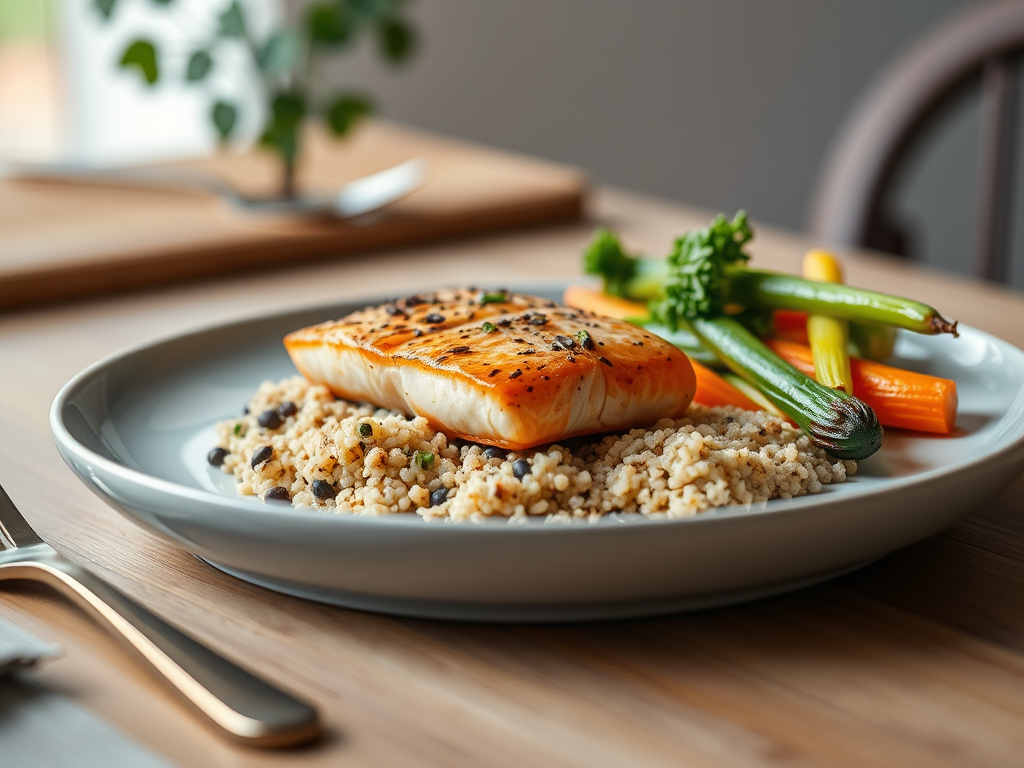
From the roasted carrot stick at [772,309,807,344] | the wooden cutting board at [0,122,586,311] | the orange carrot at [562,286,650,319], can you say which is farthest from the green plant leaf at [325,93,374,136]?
the roasted carrot stick at [772,309,807,344]

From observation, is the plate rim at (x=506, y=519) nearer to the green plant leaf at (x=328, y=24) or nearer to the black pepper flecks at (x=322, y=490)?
the black pepper flecks at (x=322, y=490)

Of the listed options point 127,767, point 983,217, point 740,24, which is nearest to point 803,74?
point 740,24

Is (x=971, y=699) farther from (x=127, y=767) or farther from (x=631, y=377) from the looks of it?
(x=127, y=767)

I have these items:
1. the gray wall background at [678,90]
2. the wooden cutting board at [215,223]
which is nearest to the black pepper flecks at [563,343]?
the wooden cutting board at [215,223]

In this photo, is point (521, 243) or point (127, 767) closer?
point (127, 767)

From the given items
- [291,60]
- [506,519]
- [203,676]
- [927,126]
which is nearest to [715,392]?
[506,519]

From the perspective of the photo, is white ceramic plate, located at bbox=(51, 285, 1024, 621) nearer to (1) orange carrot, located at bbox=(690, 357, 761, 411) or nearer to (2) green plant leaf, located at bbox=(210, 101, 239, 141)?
(1) orange carrot, located at bbox=(690, 357, 761, 411)
